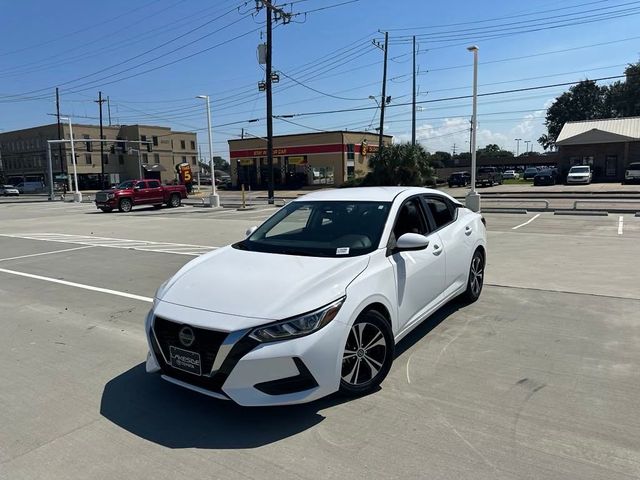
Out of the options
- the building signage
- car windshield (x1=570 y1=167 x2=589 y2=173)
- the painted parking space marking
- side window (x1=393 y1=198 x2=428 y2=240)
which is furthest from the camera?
the building signage

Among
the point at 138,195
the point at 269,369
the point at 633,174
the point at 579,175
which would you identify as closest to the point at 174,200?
the point at 138,195

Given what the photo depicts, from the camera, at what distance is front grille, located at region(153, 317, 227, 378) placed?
10.9 feet

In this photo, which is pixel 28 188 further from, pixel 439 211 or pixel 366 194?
pixel 439 211

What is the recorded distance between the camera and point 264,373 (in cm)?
322

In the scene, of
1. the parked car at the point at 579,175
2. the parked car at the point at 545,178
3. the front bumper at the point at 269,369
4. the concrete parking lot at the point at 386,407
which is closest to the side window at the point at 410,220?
the concrete parking lot at the point at 386,407

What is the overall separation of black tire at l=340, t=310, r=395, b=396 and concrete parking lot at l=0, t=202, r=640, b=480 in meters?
0.13

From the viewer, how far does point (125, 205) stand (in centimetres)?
2938

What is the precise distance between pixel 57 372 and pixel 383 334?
9.98 feet

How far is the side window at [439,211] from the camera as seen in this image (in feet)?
18.0

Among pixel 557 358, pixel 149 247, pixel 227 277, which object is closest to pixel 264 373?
pixel 227 277

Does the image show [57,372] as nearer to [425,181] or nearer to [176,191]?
[176,191]

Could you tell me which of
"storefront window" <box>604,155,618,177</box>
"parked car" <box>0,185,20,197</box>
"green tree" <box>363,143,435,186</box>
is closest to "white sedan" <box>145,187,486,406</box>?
"green tree" <box>363,143,435,186</box>

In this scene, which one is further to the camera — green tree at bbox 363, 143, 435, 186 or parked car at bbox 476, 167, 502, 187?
parked car at bbox 476, 167, 502, 187

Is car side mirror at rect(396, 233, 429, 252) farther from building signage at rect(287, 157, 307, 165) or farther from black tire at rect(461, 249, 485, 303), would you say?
building signage at rect(287, 157, 307, 165)
